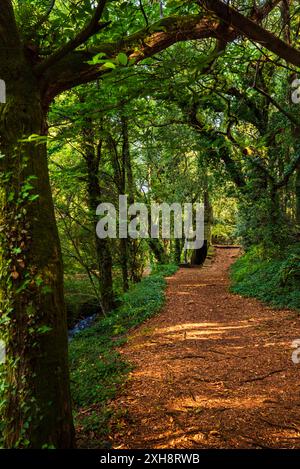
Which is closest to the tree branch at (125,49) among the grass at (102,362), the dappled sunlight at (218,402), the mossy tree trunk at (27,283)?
the mossy tree trunk at (27,283)

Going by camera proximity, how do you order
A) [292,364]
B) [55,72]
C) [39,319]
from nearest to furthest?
[39,319], [55,72], [292,364]

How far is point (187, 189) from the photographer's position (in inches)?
680

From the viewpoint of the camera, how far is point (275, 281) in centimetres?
923

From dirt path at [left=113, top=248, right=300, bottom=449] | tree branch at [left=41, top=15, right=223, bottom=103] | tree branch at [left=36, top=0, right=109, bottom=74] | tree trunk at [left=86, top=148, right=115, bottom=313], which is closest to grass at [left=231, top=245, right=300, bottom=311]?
dirt path at [left=113, top=248, right=300, bottom=449]

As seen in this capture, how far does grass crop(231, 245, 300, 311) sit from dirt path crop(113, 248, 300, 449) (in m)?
0.65

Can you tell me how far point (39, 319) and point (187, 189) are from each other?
50.1 feet

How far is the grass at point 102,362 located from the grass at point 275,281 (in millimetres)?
2910

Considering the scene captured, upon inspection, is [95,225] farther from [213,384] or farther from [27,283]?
[27,283]

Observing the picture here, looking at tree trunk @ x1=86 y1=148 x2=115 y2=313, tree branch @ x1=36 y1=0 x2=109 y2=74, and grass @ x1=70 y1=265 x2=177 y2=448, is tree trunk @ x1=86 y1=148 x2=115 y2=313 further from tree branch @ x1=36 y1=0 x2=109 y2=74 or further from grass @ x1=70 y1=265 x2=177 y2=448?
tree branch @ x1=36 y1=0 x2=109 y2=74

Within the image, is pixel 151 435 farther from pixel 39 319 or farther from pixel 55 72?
pixel 55 72

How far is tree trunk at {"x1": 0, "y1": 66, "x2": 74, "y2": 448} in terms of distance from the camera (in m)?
2.60

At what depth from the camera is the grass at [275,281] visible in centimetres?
812

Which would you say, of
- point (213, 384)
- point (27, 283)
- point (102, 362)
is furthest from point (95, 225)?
point (27, 283)
